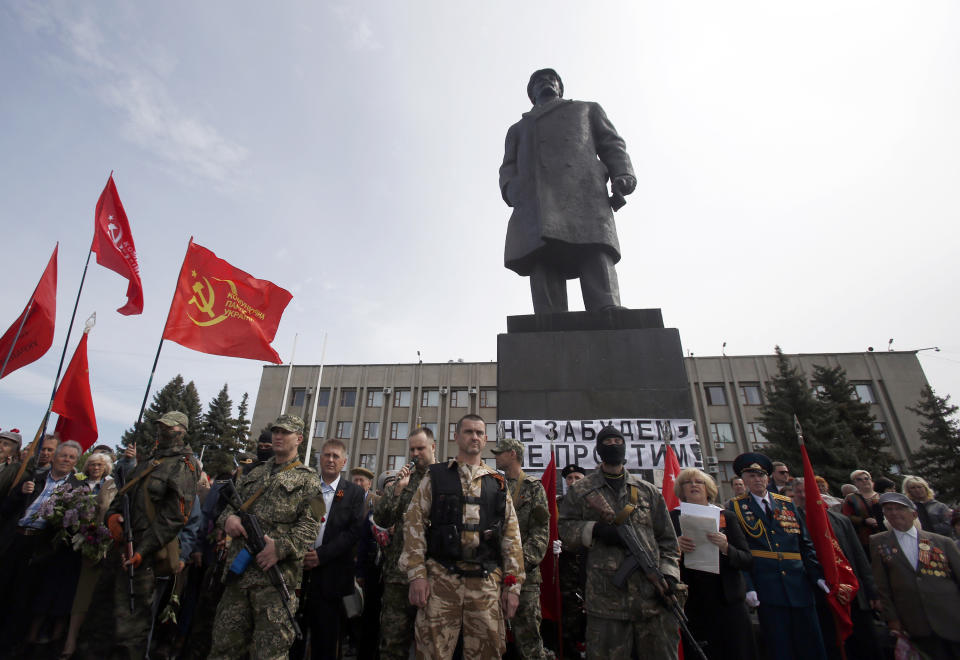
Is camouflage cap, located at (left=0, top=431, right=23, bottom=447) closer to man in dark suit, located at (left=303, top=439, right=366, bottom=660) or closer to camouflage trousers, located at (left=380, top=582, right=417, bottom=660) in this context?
man in dark suit, located at (left=303, top=439, right=366, bottom=660)

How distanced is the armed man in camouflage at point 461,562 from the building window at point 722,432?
115ft

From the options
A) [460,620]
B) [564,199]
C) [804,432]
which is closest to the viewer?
[460,620]

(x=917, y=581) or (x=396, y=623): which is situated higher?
(x=917, y=581)

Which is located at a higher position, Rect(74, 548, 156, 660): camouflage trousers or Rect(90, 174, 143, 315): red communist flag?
Rect(90, 174, 143, 315): red communist flag

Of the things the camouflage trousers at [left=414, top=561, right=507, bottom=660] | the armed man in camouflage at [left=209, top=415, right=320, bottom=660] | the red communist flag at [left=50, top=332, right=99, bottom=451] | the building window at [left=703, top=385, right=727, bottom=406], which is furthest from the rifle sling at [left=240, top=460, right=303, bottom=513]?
the building window at [left=703, top=385, right=727, bottom=406]

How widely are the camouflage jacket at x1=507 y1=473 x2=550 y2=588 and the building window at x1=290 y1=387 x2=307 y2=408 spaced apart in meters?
38.8

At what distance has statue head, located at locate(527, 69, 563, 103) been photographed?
8805mm

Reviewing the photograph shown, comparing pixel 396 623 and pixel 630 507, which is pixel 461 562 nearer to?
pixel 396 623

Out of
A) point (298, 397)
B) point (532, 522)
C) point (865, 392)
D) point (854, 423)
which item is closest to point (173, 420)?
point (532, 522)

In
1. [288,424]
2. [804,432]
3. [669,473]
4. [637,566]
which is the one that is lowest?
[637,566]

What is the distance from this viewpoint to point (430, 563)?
9.86ft

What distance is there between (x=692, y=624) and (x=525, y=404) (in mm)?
2840

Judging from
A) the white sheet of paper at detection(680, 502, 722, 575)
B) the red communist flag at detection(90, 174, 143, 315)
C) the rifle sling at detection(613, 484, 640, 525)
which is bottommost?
the white sheet of paper at detection(680, 502, 722, 575)

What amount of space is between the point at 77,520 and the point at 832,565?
6681mm
